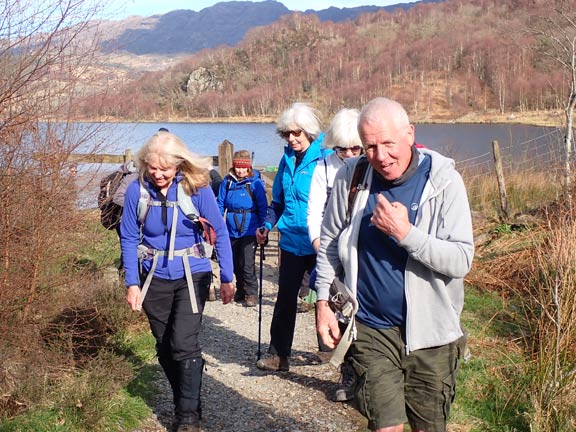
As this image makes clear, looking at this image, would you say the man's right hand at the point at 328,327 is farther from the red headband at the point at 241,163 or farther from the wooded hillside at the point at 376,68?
the wooded hillside at the point at 376,68

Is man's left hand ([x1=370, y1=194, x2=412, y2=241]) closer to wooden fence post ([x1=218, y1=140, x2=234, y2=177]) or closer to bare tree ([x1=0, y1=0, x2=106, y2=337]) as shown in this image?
bare tree ([x1=0, y1=0, x2=106, y2=337])

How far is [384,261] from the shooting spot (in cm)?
292

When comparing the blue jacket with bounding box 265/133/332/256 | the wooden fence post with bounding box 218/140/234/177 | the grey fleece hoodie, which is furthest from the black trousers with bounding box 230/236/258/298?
the grey fleece hoodie

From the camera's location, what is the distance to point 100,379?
4.38 m

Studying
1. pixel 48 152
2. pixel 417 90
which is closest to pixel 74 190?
pixel 48 152

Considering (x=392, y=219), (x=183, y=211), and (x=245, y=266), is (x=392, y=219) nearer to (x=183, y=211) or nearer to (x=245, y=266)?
(x=183, y=211)

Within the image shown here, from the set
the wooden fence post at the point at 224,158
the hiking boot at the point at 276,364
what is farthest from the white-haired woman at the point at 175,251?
the wooden fence post at the point at 224,158

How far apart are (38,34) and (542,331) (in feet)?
13.5

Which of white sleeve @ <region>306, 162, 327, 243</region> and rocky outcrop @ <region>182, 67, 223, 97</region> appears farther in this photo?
rocky outcrop @ <region>182, 67, 223, 97</region>

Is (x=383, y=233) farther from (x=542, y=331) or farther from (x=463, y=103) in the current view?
(x=463, y=103)

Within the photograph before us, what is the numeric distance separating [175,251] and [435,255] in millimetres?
1889

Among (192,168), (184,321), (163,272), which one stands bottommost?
(184,321)

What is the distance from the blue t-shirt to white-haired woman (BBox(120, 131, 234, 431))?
1393 mm

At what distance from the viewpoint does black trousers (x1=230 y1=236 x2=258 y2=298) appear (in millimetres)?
7742
